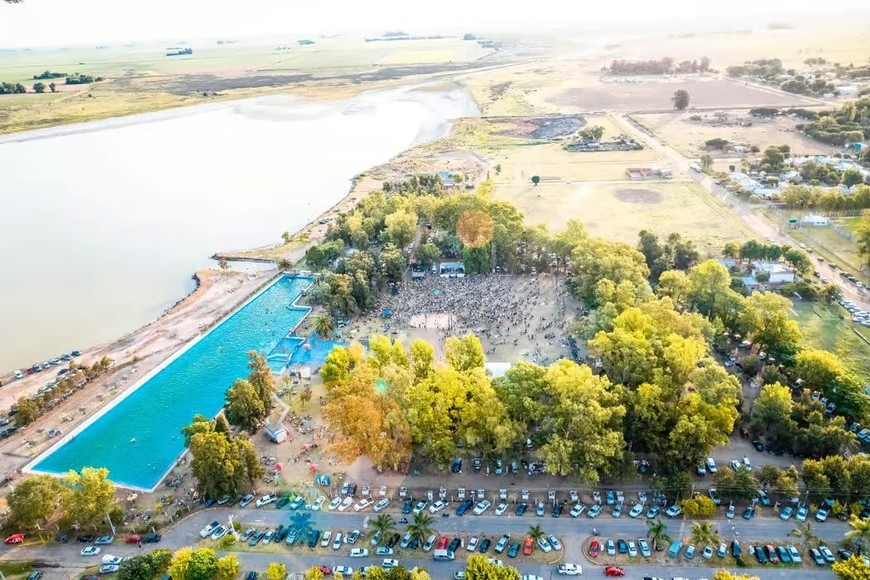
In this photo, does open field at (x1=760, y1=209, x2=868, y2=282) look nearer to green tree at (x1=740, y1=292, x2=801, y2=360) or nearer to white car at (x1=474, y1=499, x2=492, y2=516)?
green tree at (x1=740, y1=292, x2=801, y2=360)

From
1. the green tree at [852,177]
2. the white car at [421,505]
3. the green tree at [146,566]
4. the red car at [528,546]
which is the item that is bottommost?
the red car at [528,546]

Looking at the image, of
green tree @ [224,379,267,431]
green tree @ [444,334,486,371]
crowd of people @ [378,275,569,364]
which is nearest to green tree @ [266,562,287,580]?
green tree @ [224,379,267,431]

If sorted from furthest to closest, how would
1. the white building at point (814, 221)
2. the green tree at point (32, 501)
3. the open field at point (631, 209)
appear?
the open field at point (631, 209)
the white building at point (814, 221)
the green tree at point (32, 501)

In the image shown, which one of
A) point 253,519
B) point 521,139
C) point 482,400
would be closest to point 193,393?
point 253,519

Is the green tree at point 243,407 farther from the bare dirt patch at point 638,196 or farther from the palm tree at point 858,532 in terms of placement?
the bare dirt patch at point 638,196

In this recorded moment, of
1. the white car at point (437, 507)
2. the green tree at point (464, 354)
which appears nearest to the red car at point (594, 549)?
the white car at point (437, 507)

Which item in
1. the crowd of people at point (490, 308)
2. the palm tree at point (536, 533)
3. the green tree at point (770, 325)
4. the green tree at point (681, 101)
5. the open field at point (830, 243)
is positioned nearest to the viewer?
the palm tree at point (536, 533)
